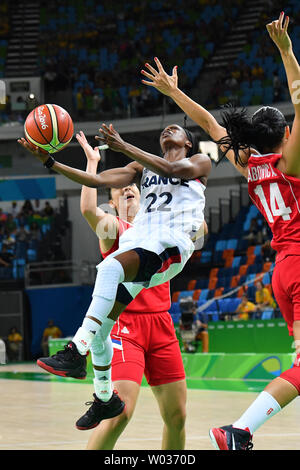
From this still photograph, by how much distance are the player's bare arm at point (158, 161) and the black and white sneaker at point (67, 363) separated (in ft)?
3.83

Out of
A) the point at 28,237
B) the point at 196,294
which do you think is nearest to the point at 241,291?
the point at 196,294

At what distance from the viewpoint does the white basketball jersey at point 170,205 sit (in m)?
4.97

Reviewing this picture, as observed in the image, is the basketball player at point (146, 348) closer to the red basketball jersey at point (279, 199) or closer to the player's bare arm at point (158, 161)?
the player's bare arm at point (158, 161)

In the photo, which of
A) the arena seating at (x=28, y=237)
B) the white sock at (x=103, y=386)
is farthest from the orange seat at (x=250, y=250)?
the white sock at (x=103, y=386)

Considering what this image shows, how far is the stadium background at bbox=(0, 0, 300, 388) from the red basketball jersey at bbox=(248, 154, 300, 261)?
1497cm

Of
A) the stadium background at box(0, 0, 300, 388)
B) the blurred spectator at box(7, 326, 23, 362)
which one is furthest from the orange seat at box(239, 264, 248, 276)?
the blurred spectator at box(7, 326, 23, 362)

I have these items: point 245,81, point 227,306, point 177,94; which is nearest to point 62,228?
point 245,81

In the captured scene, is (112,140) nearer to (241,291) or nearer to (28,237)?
(241,291)

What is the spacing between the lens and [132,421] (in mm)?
9227

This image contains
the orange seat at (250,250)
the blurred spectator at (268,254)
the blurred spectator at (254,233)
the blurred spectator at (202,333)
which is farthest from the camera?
the blurred spectator at (254,233)

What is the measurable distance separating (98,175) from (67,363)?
121 centimetres

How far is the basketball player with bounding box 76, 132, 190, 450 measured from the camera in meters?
5.16

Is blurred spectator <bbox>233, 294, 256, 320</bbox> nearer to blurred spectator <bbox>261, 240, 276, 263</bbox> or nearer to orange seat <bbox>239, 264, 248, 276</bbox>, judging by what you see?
blurred spectator <bbox>261, 240, 276, 263</bbox>
